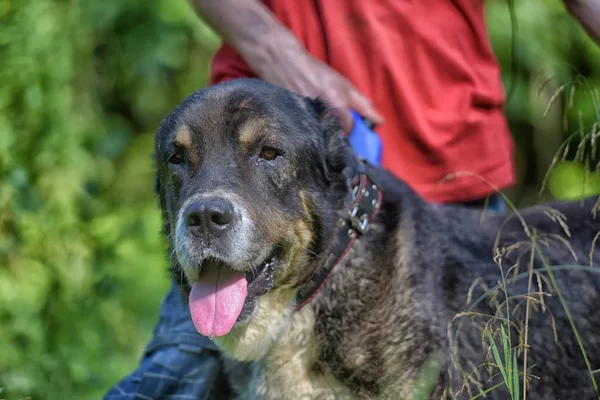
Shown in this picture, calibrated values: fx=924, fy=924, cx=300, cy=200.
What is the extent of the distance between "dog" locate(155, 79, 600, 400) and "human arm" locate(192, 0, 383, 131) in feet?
0.36

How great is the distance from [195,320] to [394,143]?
1377 millimetres

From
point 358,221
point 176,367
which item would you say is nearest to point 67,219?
point 176,367

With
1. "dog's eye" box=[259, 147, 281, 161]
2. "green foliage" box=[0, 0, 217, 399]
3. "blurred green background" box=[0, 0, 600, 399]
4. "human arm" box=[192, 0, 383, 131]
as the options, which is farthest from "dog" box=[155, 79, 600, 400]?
"green foliage" box=[0, 0, 217, 399]

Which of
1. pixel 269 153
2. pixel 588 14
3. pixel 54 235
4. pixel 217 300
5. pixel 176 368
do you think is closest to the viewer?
pixel 217 300

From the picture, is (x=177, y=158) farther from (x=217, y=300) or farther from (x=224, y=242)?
(x=217, y=300)

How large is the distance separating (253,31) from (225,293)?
3.58ft

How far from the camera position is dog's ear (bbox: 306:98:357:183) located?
3523mm

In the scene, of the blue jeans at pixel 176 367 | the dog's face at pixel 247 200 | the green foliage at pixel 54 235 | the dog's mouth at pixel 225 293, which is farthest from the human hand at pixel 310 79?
the green foliage at pixel 54 235

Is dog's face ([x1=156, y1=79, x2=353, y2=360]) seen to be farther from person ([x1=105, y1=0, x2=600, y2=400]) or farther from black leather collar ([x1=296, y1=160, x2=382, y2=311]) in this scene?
person ([x1=105, y1=0, x2=600, y2=400])

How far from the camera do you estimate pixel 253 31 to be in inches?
146

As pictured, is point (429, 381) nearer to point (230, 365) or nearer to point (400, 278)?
point (400, 278)

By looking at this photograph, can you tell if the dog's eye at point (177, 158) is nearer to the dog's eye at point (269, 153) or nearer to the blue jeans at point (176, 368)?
the dog's eye at point (269, 153)

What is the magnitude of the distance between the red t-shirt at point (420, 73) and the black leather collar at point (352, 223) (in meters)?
0.56

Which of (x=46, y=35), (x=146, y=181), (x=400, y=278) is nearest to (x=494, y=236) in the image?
(x=400, y=278)
